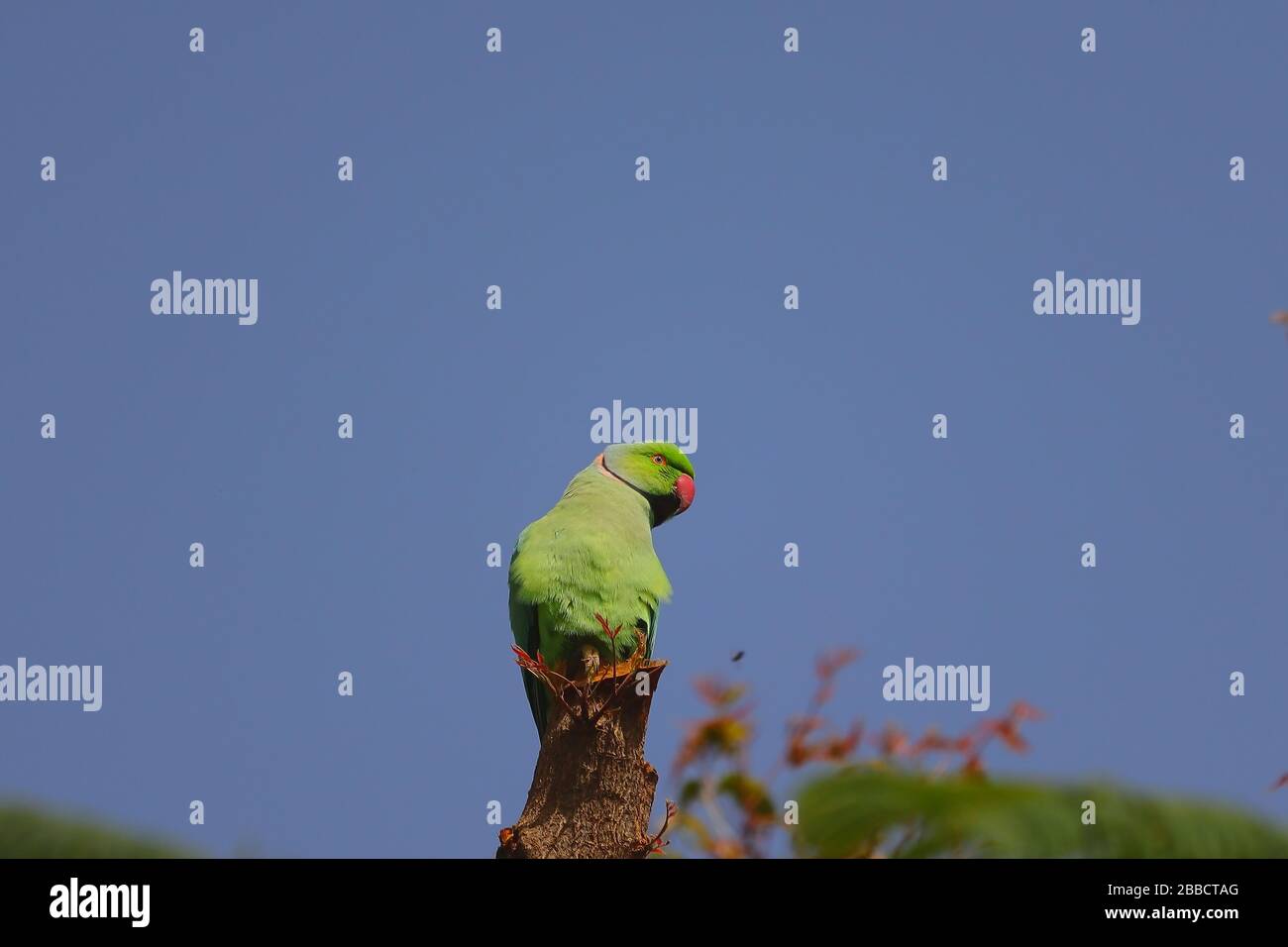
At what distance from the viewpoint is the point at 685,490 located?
1077cm

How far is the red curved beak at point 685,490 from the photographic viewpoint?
35.2ft

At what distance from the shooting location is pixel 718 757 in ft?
17.7

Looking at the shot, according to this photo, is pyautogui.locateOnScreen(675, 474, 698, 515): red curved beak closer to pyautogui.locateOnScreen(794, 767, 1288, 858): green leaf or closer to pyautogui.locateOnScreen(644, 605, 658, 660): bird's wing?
pyautogui.locateOnScreen(644, 605, 658, 660): bird's wing

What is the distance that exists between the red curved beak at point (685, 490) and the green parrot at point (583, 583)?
0.76 metres

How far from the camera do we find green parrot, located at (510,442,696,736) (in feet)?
28.8

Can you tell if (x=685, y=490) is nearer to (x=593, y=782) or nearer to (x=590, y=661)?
(x=590, y=661)

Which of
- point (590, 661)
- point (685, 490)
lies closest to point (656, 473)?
point (685, 490)

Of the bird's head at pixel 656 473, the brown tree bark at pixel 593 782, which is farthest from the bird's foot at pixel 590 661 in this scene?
the bird's head at pixel 656 473

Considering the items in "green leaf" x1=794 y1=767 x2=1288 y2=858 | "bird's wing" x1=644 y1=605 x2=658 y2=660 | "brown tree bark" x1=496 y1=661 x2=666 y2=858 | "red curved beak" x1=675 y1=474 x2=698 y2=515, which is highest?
"red curved beak" x1=675 y1=474 x2=698 y2=515

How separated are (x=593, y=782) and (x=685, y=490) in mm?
3966

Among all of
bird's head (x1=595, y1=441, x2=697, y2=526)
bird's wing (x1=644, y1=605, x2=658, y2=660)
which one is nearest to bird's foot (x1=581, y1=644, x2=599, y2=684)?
bird's wing (x1=644, y1=605, x2=658, y2=660)
